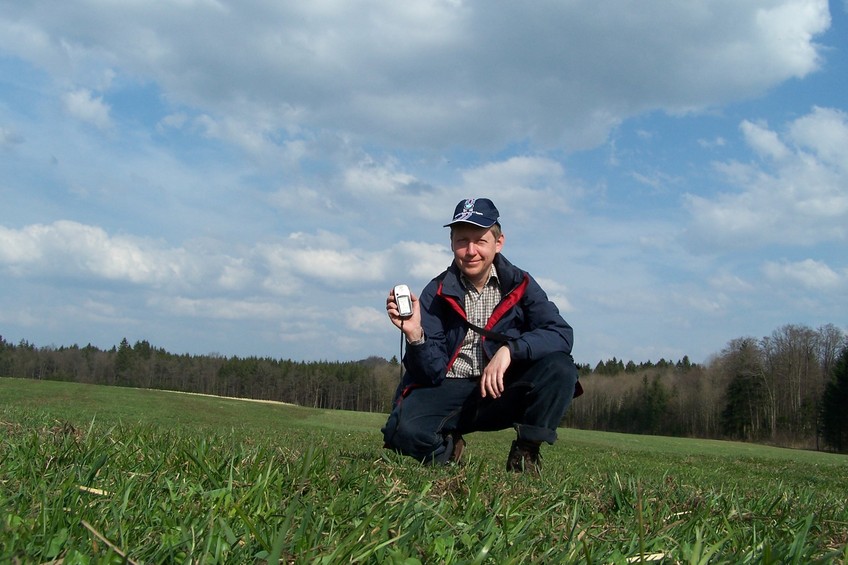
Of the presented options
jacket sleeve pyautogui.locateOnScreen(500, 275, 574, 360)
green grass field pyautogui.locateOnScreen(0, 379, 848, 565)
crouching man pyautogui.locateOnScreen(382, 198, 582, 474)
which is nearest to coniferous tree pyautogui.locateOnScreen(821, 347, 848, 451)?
jacket sleeve pyautogui.locateOnScreen(500, 275, 574, 360)

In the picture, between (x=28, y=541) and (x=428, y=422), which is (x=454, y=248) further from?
(x=28, y=541)

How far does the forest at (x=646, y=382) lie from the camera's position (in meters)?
82.5

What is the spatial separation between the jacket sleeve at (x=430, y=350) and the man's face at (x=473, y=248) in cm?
36

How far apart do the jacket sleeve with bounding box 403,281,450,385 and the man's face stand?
360mm

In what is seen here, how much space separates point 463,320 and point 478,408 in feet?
2.31

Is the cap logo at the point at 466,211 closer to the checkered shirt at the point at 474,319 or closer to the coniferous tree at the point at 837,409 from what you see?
the checkered shirt at the point at 474,319

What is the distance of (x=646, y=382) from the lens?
110 metres

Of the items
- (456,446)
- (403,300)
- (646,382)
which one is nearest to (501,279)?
(403,300)

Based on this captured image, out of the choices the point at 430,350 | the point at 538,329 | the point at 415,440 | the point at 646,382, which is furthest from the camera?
the point at 646,382

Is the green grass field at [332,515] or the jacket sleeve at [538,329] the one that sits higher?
the jacket sleeve at [538,329]

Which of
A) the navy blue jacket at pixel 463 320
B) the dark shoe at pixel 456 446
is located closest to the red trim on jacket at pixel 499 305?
the navy blue jacket at pixel 463 320

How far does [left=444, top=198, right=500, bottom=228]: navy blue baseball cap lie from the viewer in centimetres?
531

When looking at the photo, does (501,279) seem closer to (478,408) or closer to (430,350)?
(430,350)

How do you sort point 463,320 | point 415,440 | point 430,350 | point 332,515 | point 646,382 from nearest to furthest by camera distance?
point 332,515
point 415,440
point 430,350
point 463,320
point 646,382
